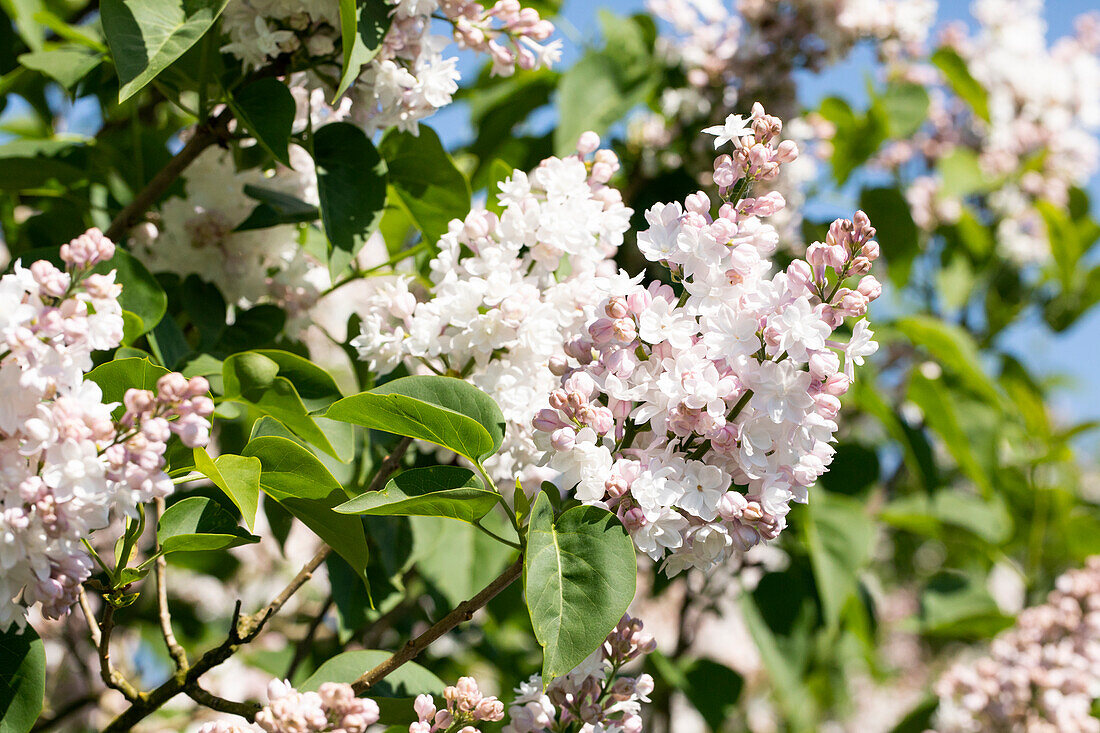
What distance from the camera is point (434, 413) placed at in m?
0.77

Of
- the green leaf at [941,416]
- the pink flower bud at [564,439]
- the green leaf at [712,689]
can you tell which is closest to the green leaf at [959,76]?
the green leaf at [941,416]

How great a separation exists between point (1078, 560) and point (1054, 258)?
2.68 ft

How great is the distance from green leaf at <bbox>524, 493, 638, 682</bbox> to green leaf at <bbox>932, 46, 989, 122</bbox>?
2.11m

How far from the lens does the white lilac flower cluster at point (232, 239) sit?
121cm

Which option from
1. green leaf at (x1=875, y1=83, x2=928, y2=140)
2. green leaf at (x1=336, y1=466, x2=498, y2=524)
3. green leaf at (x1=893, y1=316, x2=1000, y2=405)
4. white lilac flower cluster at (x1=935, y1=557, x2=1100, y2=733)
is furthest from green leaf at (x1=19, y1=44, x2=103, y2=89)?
white lilac flower cluster at (x1=935, y1=557, x2=1100, y2=733)

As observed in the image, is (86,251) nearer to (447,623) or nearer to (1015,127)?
(447,623)

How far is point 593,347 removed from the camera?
810 mm

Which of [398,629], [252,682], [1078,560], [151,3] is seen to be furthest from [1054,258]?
[252,682]

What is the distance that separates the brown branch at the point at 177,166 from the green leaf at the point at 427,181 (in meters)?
0.21

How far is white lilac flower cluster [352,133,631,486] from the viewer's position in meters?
0.92

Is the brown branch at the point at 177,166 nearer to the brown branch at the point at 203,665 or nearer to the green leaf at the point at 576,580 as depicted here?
the brown branch at the point at 203,665

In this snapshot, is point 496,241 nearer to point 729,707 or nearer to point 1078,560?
point 729,707

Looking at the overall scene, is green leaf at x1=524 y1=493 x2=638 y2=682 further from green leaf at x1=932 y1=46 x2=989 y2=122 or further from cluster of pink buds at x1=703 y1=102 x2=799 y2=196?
green leaf at x1=932 y1=46 x2=989 y2=122

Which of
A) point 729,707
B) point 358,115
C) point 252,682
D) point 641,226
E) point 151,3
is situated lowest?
point 252,682
